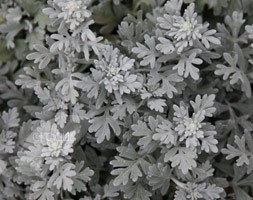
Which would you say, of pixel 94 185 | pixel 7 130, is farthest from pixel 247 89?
pixel 7 130

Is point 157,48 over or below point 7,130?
over

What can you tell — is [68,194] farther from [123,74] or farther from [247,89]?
[247,89]

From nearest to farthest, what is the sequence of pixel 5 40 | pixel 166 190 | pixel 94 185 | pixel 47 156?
pixel 47 156
pixel 166 190
pixel 94 185
pixel 5 40

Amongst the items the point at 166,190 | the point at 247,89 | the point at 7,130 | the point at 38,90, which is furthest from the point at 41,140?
the point at 247,89

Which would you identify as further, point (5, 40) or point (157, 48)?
point (5, 40)

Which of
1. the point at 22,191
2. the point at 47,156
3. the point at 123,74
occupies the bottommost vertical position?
the point at 22,191

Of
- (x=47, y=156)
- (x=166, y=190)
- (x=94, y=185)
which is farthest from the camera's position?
(x=94, y=185)
